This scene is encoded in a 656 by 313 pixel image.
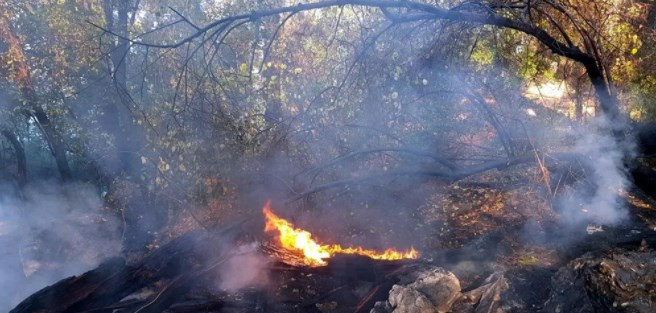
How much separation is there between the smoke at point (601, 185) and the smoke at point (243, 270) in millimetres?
4839

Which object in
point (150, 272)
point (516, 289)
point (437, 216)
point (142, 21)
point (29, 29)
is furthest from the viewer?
point (142, 21)

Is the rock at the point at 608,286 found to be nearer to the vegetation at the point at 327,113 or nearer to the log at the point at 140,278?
the vegetation at the point at 327,113

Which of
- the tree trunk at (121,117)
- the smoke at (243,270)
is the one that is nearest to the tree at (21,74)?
the tree trunk at (121,117)

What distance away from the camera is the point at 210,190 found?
1101 centimetres

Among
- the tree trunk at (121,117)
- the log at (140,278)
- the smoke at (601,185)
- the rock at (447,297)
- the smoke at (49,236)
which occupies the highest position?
the tree trunk at (121,117)

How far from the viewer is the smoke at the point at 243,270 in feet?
19.0

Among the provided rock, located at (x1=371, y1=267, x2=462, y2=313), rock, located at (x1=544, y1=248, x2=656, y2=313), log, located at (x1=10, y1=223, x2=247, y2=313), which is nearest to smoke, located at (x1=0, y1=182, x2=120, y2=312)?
log, located at (x1=10, y1=223, x2=247, y2=313)

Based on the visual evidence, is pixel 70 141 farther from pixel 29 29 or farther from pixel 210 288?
pixel 210 288

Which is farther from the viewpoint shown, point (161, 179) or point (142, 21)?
point (142, 21)

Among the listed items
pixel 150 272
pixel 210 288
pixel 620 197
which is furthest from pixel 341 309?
pixel 620 197

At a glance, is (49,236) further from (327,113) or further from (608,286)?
(608,286)

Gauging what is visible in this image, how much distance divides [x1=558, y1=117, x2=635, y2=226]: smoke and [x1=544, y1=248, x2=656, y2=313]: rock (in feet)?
6.28

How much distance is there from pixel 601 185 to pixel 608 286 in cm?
319

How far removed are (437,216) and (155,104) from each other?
762 centimetres
